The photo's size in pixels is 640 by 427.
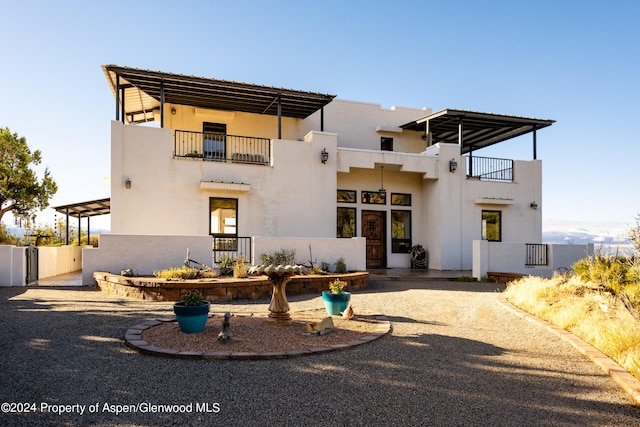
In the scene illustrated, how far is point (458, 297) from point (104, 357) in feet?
24.8

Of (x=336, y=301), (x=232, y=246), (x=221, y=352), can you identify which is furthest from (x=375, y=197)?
(x=221, y=352)

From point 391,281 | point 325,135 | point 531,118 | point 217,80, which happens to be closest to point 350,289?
point 391,281

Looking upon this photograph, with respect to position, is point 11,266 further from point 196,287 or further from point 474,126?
point 474,126

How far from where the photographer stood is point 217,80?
1348 centimetres

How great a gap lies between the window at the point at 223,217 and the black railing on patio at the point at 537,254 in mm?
10249

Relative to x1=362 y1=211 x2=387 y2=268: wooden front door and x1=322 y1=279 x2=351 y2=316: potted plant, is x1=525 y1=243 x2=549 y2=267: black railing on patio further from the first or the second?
x1=322 y1=279 x2=351 y2=316: potted plant

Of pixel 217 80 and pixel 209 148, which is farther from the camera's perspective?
pixel 209 148

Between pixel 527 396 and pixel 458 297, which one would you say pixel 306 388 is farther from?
pixel 458 297

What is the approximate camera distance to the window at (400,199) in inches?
685

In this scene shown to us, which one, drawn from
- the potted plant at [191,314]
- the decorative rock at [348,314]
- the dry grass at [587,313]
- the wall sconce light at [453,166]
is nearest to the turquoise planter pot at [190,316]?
the potted plant at [191,314]

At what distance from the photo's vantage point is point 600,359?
4.99 m

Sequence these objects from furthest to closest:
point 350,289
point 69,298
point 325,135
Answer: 1. point 325,135
2. point 350,289
3. point 69,298

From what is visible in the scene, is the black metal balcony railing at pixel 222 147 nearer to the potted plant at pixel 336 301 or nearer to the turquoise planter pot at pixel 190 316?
the potted plant at pixel 336 301

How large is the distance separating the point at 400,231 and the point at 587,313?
10.6 meters
